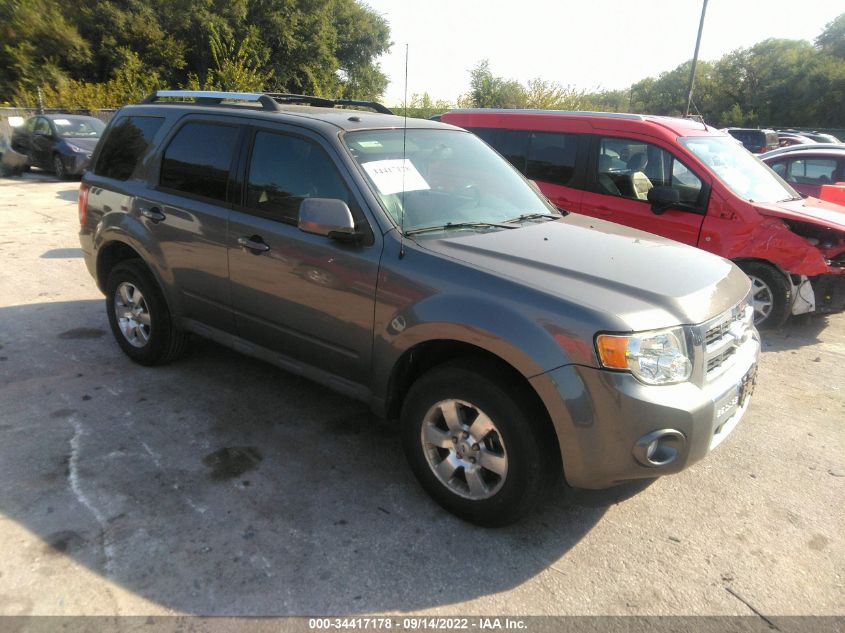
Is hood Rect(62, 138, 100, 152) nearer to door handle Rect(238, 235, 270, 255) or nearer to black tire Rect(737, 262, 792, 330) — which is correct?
door handle Rect(238, 235, 270, 255)

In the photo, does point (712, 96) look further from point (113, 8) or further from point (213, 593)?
point (213, 593)

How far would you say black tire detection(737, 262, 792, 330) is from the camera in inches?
220

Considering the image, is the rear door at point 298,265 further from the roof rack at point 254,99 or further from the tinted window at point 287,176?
the roof rack at point 254,99

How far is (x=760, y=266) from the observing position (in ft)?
18.5

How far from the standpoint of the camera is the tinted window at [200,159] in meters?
3.80

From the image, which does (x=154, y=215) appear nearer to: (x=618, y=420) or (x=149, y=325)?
(x=149, y=325)

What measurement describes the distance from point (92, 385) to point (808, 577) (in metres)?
4.35

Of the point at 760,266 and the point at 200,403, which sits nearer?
the point at 200,403

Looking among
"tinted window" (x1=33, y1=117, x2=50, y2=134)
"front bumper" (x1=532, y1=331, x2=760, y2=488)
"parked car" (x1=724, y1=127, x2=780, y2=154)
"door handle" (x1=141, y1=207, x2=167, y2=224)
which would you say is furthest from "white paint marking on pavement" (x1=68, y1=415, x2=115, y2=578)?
"parked car" (x1=724, y1=127, x2=780, y2=154)

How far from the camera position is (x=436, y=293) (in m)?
2.84

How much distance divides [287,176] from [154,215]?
1.20 m

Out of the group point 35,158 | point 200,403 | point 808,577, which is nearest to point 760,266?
point 808,577

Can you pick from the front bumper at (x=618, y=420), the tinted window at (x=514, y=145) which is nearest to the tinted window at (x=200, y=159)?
the front bumper at (x=618, y=420)

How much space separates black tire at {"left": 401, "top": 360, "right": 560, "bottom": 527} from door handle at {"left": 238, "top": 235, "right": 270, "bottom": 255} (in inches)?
49.3
